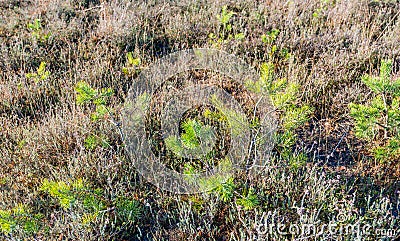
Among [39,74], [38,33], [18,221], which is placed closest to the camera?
[18,221]

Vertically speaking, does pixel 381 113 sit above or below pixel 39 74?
above

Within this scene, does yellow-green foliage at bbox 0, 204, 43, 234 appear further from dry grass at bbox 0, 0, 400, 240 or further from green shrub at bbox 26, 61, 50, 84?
green shrub at bbox 26, 61, 50, 84

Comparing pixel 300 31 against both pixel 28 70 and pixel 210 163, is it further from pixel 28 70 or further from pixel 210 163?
pixel 28 70

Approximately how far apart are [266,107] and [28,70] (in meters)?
2.78

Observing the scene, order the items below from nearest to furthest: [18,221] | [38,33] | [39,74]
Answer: [18,221] < [39,74] < [38,33]

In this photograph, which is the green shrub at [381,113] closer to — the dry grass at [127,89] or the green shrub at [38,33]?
the dry grass at [127,89]

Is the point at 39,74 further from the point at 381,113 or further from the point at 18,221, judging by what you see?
the point at 381,113

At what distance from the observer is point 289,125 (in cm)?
287

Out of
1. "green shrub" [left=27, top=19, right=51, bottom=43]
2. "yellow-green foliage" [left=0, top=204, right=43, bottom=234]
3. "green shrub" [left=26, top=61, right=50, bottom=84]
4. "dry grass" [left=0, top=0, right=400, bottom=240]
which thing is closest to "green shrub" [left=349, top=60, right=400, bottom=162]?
"dry grass" [left=0, top=0, right=400, bottom=240]

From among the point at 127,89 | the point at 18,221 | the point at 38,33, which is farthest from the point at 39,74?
the point at 18,221

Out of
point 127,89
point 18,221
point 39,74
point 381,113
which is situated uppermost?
point 381,113

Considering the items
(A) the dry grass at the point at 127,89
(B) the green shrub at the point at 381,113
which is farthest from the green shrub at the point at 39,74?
(B) the green shrub at the point at 381,113

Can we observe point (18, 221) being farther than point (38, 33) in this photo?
No

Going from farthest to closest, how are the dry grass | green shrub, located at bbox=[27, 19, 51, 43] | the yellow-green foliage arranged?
green shrub, located at bbox=[27, 19, 51, 43], the dry grass, the yellow-green foliage
